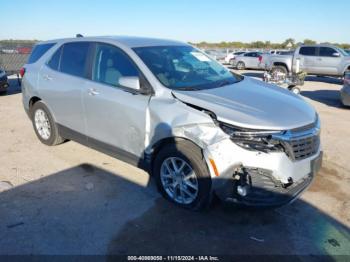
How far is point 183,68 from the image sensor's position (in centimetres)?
420

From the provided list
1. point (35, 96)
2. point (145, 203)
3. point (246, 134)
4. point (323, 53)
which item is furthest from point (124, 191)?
point (323, 53)

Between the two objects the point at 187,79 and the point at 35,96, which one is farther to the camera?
the point at 35,96

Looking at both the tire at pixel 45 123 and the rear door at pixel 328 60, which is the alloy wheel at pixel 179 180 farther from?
the rear door at pixel 328 60

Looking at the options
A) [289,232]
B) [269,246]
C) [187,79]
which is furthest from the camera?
[187,79]

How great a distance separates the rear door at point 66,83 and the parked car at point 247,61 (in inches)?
767

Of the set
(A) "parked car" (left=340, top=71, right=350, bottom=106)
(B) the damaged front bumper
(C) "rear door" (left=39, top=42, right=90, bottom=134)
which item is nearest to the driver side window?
(C) "rear door" (left=39, top=42, right=90, bottom=134)

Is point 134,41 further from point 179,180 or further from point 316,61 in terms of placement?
point 316,61

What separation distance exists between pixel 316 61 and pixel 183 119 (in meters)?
15.1

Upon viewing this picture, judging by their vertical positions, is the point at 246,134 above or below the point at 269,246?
above

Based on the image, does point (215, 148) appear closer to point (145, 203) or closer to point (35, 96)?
point (145, 203)

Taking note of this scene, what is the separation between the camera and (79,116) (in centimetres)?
464

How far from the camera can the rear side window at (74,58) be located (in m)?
4.59

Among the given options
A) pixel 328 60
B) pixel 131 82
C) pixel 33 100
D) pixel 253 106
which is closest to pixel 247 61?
pixel 328 60

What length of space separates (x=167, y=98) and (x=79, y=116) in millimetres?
1669
